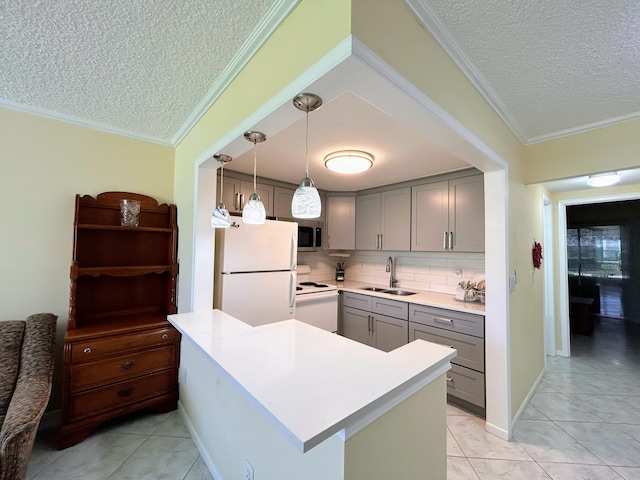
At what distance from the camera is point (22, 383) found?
1462 mm

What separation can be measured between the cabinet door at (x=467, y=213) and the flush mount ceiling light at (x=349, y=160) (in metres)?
1.11

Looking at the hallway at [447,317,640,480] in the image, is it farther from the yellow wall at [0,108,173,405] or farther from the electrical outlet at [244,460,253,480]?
the yellow wall at [0,108,173,405]

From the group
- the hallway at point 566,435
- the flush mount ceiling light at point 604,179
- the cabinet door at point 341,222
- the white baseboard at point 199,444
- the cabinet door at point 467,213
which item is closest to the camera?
the white baseboard at point 199,444

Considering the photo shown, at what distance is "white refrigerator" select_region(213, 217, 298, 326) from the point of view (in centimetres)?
231

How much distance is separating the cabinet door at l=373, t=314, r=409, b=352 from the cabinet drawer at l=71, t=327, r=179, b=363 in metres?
2.06

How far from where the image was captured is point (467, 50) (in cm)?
133

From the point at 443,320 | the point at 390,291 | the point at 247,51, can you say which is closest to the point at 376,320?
the point at 390,291

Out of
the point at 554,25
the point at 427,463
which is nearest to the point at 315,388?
the point at 427,463

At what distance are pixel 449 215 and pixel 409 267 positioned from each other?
0.96m

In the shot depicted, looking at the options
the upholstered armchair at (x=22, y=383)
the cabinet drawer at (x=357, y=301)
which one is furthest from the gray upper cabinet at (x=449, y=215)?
the upholstered armchair at (x=22, y=383)

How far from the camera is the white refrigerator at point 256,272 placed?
91.1 inches

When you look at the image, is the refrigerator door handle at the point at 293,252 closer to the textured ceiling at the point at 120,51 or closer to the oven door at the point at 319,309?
the oven door at the point at 319,309

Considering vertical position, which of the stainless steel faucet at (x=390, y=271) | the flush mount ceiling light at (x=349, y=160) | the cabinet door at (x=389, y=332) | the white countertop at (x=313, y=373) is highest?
the flush mount ceiling light at (x=349, y=160)

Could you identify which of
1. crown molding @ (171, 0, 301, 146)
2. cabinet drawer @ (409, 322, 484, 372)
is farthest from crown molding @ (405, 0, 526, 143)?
cabinet drawer @ (409, 322, 484, 372)
